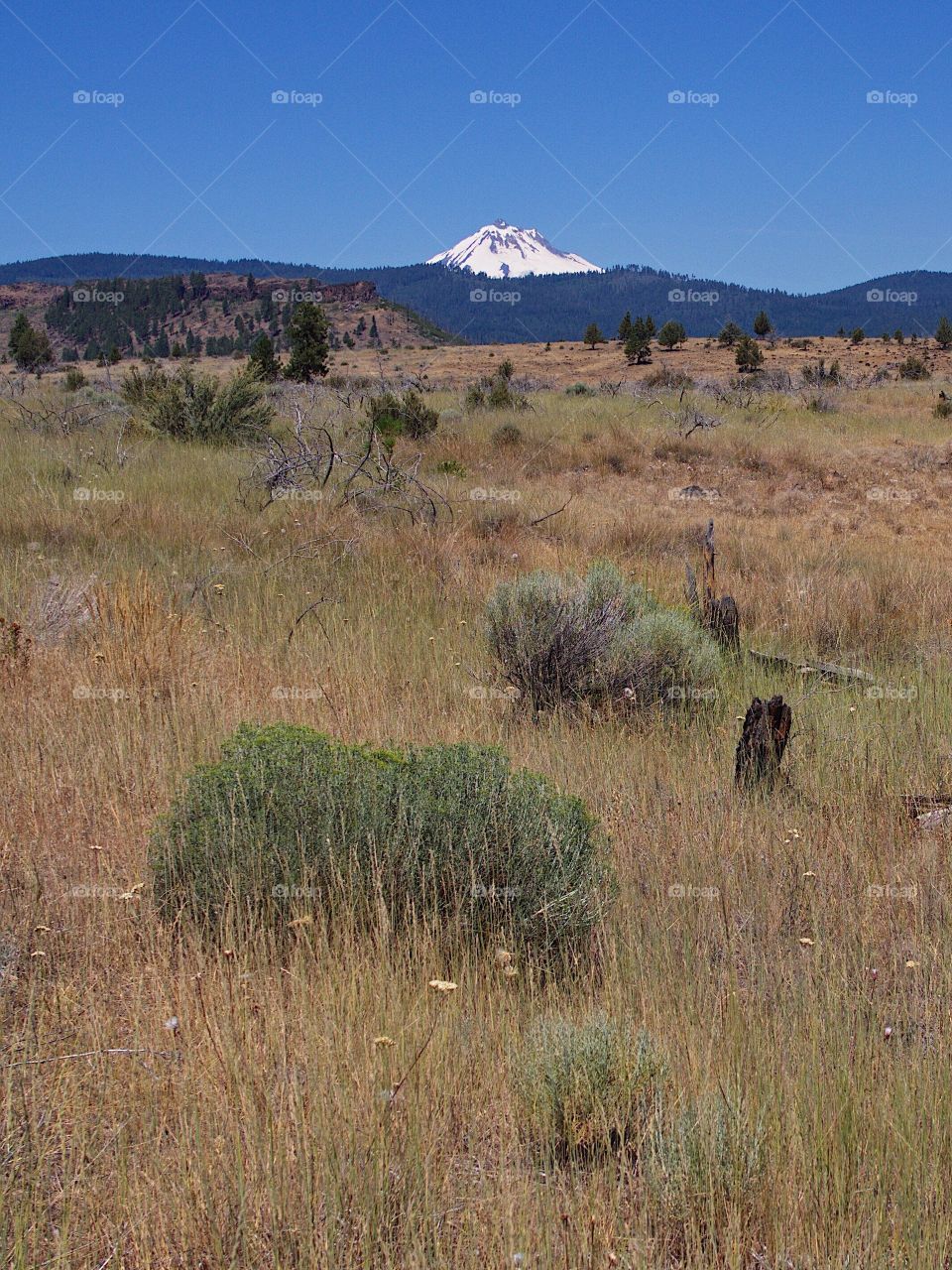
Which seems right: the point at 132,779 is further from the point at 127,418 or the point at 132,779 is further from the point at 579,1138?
the point at 127,418

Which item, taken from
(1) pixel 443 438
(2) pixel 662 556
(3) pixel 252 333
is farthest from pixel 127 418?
(3) pixel 252 333

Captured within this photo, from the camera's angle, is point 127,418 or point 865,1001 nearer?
point 865,1001

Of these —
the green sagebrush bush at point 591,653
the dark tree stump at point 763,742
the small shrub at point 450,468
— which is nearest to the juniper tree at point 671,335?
the small shrub at point 450,468

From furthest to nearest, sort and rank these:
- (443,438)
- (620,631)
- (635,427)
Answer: (635,427), (443,438), (620,631)

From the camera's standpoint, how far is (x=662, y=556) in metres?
9.84

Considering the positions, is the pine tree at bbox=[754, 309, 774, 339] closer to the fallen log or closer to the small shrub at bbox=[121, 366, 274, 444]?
the small shrub at bbox=[121, 366, 274, 444]

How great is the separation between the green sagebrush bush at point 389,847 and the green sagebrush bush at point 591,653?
232 cm

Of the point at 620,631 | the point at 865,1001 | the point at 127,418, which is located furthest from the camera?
the point at 127,418

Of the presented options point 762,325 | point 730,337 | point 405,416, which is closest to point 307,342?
point 730,337

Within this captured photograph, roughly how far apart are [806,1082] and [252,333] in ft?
408

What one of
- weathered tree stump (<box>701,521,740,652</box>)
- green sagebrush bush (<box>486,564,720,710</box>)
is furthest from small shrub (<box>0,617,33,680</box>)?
weathered tree stump (<box>701,521,740,652</box>)

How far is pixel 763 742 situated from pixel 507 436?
12.6 meters

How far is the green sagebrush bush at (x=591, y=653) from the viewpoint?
5766 millimetres

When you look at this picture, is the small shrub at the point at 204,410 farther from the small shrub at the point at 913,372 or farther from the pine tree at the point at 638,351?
the pine tree at the point at 638,351
